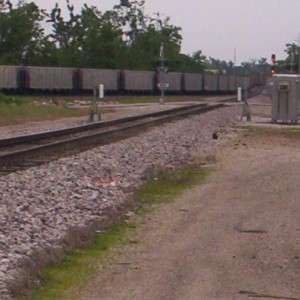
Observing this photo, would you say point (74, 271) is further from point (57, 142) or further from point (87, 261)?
point (57, 142)

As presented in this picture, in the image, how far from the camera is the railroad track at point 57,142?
21302mm

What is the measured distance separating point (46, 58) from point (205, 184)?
295ft

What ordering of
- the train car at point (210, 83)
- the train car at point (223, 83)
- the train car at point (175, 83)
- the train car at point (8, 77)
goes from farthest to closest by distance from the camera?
the train car at point (223, 83) < the train car at point (210, 83) < the train car at point (175, 83) < the train car at point (8, 77)

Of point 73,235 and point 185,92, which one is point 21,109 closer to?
point 73,235

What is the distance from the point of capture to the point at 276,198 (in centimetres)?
1566

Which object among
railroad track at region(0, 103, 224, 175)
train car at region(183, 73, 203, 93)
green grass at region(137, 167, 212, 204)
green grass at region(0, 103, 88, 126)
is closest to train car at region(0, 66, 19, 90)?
green grass at region(0, 103, 88, 126)

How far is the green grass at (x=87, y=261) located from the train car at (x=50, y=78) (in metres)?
56.6

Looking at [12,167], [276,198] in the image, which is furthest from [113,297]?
[12,167]

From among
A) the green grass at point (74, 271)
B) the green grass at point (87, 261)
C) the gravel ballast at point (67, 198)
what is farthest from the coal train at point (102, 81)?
the green grass at point (74, 271)

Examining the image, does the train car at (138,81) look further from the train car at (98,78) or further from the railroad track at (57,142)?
the railroad track at (57,142)

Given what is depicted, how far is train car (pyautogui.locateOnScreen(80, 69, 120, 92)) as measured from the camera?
8131 cm

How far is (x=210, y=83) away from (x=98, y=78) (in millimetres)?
27503

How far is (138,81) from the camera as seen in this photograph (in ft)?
297

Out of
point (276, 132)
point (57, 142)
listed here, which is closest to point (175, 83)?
point (276, 132)
